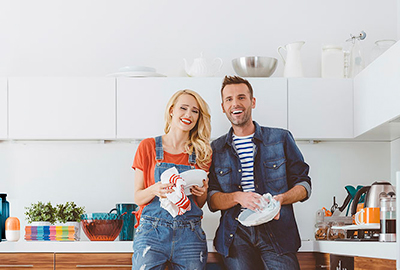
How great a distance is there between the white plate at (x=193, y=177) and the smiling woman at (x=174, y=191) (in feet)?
0.04

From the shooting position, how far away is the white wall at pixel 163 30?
A: 4.01m

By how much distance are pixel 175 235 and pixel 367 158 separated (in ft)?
5.41

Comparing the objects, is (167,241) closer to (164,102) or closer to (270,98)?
(164,102)

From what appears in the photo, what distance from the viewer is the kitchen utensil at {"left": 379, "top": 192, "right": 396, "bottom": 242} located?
254cm

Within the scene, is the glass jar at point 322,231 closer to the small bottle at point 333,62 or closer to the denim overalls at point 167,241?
the denim overalls at point 167,241

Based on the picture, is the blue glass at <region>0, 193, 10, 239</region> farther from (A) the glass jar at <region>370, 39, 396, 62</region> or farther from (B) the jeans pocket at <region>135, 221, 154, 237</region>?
(A) the glass jar at <region>370, 39, 396, 62</region>

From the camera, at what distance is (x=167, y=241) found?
9.58ft

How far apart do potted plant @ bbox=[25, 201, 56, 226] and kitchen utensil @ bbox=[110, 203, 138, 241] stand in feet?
1.30

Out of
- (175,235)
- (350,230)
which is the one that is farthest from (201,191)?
(350,230)

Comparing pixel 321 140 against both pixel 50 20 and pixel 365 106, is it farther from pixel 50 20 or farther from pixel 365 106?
pixel 50 20

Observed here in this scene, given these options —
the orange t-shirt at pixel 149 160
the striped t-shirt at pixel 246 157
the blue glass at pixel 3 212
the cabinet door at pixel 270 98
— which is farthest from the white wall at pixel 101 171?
the orange t-shirt at pixel 149 160

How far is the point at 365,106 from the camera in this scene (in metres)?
3.43

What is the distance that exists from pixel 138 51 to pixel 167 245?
1589mm

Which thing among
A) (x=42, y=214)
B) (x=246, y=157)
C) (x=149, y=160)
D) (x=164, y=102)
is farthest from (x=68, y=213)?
(x=246, y=157)
